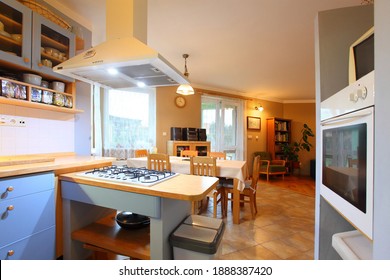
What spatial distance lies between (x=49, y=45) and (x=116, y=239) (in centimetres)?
190

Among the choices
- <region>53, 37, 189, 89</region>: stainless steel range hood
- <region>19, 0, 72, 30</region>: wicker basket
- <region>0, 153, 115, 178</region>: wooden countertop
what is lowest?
<region>0, 153, 115, 178</region>: wooden countertop

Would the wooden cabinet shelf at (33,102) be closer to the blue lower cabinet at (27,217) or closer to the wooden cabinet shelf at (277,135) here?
the blue lower cabinet at (27,217)

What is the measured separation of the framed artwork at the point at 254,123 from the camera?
19.2ft

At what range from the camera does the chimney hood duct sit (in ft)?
4.17

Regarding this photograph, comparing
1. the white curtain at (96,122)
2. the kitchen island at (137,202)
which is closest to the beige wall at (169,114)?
the white curtain at (96,122)

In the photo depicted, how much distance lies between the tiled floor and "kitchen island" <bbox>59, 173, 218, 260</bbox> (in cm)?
46

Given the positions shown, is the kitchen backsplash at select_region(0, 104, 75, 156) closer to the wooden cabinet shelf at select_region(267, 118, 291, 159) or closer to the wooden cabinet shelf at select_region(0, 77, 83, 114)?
the wooden cabinet shelf at select_region(0, 77, 83, 114)

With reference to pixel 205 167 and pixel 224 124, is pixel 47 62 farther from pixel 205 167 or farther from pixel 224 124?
pixel 224 124

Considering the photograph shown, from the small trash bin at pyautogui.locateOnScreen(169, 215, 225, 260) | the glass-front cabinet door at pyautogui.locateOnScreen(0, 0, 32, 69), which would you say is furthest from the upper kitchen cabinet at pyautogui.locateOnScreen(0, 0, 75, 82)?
the small trash bin at pyautogui.locateOnScreen(169, 215, 225, 260)

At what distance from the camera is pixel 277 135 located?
6.25 metres

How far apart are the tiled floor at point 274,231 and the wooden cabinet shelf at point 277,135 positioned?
8.00 ft

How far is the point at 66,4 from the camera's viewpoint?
199cm

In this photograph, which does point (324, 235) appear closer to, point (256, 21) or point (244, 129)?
point (256, 21)
